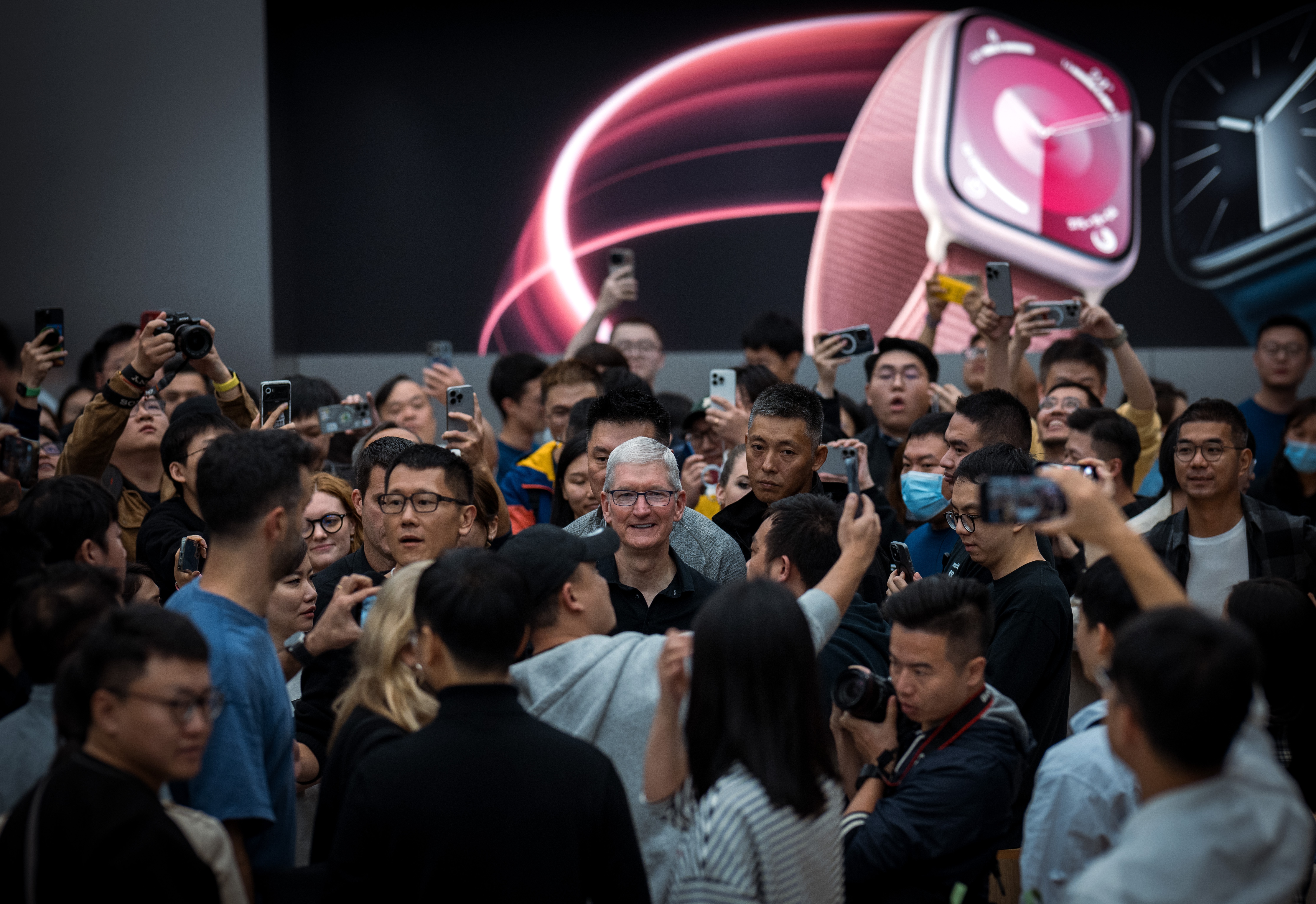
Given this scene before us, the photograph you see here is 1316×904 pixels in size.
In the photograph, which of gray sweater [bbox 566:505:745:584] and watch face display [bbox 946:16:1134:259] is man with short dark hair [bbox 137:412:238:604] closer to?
gray sweater [bbox 566:505:745:584]

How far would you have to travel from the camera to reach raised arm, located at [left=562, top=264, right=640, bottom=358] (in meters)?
5.71

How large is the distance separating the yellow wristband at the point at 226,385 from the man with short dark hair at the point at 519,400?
1.52m

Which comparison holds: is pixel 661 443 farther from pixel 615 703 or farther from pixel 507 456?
pixel 507 456

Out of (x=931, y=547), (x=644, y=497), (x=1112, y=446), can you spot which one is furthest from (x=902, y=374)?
(x=644, y=497)

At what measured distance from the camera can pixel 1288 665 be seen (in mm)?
2576

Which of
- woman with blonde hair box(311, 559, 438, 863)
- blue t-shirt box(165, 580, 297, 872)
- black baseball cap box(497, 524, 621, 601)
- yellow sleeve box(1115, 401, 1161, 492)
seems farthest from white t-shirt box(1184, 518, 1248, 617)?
blue t-shirt box(165, 580, 297, 872)

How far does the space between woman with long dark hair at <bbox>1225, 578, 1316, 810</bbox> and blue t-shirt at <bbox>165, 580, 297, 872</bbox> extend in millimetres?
2037

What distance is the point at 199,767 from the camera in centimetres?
195

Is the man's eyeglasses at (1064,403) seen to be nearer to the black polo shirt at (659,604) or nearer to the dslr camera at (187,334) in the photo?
the black polo shirt at (659,604)

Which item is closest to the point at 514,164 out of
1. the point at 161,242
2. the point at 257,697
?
the point at 161,242

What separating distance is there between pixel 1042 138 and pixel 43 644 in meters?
6.45

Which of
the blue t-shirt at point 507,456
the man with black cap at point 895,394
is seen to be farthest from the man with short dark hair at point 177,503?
the man with black cap at point 895,394

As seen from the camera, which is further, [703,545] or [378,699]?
[703,545]

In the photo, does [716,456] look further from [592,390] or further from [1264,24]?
[1264,24]
